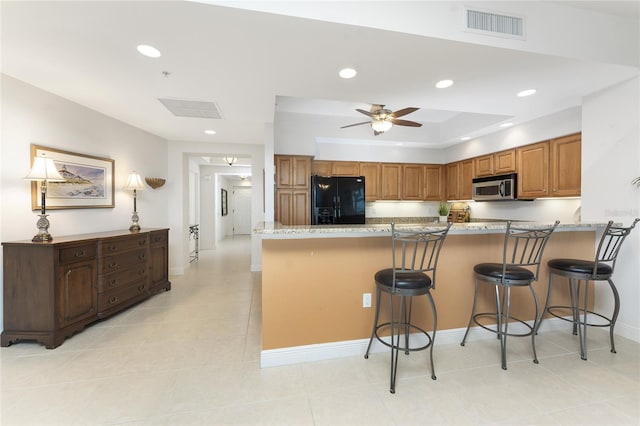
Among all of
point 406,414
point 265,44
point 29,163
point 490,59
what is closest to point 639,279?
point 490,59

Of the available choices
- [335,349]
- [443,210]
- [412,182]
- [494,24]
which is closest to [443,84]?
[494,24]

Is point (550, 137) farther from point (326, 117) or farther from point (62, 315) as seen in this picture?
point (62, 315)

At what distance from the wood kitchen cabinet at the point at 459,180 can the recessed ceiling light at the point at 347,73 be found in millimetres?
3379

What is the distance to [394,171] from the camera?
5.10 meters

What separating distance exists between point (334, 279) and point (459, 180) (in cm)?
387

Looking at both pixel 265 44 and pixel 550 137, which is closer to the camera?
pixel 265 44

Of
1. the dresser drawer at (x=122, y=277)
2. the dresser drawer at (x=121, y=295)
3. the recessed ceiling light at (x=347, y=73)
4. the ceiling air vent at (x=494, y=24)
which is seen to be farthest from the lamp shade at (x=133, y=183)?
the ceiling air vent at (x=494, y=24)

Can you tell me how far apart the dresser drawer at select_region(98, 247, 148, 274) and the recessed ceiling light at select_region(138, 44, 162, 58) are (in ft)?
6.69

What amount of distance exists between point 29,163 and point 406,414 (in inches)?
147

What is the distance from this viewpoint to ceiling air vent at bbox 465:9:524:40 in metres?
1.79

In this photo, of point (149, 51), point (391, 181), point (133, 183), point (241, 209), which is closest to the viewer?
point (149, 51)

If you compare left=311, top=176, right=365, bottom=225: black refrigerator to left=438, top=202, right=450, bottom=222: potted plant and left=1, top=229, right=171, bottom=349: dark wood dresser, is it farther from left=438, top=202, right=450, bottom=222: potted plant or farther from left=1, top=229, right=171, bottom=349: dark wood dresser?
left=1, top=229, right=171, bottom=349: dark wood dresser

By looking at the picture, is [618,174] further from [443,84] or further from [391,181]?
[391,181]

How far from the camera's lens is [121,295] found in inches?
116
